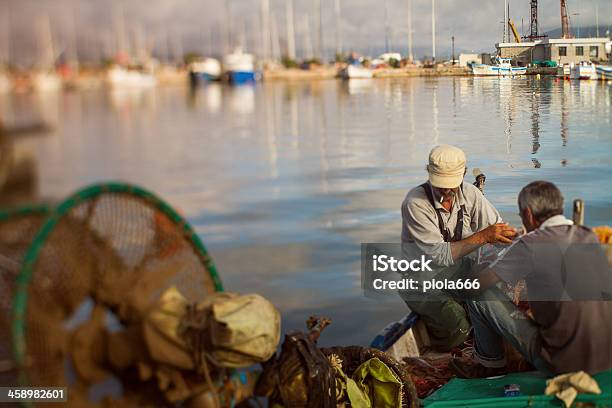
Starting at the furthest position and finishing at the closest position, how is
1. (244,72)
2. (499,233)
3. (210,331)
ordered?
(244,72)
(499,233)
(210,331)

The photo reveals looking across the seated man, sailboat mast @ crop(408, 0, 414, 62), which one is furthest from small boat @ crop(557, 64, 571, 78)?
the seated man

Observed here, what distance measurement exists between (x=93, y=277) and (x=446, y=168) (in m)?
1.73

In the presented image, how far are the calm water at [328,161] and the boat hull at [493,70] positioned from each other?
61 mm

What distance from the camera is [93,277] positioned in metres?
2.28

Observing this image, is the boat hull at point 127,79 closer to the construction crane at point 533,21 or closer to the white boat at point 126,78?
the white boat at point 126,78

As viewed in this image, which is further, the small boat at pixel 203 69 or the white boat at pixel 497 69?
the white boat at pixel 497 69

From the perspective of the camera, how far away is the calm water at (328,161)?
429cm

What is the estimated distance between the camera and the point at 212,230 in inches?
275

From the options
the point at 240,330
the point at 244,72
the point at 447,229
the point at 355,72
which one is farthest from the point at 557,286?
the point at 244,72

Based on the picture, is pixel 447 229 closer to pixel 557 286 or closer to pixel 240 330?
pixel 557 286

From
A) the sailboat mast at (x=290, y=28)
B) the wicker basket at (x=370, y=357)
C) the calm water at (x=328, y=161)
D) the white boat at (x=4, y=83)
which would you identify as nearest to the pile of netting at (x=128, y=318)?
the calm water at (x=328, y=161)

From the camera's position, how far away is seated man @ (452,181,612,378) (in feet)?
9.27

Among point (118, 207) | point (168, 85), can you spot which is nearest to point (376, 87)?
point (168, 85)

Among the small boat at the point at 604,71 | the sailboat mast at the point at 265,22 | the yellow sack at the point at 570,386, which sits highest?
the sailboat mast at the point at 265,22
